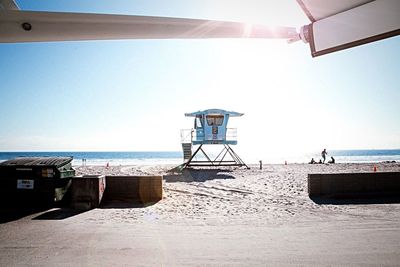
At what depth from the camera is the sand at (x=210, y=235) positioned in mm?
4148

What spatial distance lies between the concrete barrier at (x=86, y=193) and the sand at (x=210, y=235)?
0.49 meters

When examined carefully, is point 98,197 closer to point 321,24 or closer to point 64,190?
point 64,190

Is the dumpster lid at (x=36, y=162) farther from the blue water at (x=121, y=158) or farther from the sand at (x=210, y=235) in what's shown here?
the blue water at (x=121, y=158)

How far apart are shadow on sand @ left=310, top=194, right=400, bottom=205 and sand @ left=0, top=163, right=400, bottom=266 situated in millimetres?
92

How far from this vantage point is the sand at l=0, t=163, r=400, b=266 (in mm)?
4148

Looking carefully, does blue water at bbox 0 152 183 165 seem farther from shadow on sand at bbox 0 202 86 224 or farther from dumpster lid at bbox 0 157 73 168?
shadow on sand at bbox 0 202 86 224

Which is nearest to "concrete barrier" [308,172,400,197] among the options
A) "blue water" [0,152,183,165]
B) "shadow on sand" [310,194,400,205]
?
"shadow on sand" [310,194,400,205]

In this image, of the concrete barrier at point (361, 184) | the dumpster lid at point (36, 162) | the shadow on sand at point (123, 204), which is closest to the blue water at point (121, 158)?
the shadow on sand at point (123, 204)

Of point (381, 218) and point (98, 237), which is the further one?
point (381, 218)

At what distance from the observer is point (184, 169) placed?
24.2m

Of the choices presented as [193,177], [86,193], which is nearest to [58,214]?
[86,193]

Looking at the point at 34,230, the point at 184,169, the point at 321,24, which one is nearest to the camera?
the point at 321,24

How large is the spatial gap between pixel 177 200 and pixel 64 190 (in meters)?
3.69

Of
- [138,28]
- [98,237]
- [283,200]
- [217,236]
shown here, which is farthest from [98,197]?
[138,28]
